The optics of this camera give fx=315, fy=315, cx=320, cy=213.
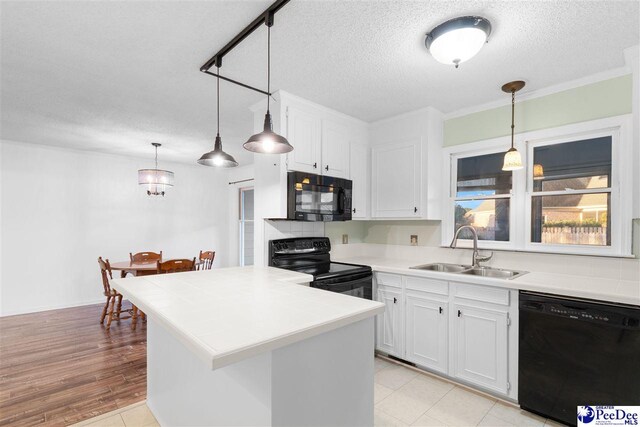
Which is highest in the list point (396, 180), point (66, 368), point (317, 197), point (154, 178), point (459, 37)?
point (459, 37)

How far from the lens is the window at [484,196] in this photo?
284cm

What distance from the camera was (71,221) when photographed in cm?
474

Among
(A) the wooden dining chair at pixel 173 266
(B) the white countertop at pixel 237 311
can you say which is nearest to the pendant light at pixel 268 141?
(B) the white countertop at pixel 237 311

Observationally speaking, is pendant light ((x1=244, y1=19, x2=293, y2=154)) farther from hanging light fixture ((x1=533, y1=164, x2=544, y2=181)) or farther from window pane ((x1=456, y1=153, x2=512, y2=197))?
hanging light fixture ((x1=533, y1=164, x2=544, y2=181))

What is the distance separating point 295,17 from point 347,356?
5.57 feet

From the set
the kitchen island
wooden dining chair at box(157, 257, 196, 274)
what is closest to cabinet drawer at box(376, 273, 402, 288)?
→ the kitchen island

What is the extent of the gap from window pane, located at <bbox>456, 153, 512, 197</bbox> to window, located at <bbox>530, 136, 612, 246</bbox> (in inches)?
9.8

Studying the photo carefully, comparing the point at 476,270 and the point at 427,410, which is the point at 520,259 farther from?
the point at 427,410

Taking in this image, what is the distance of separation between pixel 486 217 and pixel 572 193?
662 millimetres

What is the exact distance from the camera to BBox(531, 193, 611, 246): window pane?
236 cm

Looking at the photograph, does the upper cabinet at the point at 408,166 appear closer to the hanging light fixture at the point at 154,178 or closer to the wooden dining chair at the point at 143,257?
the hanging light fixture at the point at 154,178

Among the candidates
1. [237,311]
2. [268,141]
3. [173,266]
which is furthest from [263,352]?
[173,266]

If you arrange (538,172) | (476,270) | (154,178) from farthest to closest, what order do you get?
1. (154,178)
2. (476,270)
3. (538,172)

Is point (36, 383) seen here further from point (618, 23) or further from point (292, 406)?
point (618, 23)
